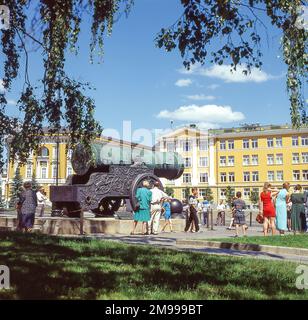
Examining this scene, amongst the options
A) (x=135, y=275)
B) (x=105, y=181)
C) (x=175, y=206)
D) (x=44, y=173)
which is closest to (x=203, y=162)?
(x=44, y=173)

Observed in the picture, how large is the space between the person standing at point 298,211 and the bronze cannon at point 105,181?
16.8 ft

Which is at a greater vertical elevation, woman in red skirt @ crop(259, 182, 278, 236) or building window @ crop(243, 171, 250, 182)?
building window @ crop(243, 171, 250, 182)

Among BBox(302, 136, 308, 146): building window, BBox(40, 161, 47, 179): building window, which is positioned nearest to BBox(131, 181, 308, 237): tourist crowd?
BBox(302, 136, 308, 146): building window

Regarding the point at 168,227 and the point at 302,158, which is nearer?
the point at 168,227

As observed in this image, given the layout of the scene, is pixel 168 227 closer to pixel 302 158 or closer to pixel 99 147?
pixel 99 147

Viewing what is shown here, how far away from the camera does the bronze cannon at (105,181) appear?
16.8 meters

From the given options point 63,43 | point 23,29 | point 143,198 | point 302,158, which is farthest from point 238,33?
point 302,158

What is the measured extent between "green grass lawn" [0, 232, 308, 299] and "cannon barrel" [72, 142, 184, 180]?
667cm

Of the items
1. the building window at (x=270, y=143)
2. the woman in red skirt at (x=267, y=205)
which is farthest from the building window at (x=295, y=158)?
the woman in red skirt at (x=267, y=205)

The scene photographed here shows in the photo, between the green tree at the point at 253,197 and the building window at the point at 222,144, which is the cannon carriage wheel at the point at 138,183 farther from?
the building window at the point at 222,144

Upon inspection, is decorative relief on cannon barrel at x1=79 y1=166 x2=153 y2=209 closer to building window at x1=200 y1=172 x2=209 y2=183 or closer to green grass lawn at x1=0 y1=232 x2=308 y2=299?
green grass lawn at x1=0 y1=232 x2=308 y2=299

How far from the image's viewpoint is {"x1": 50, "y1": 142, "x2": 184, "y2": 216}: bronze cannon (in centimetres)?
1681

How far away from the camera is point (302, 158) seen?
79688 mm
